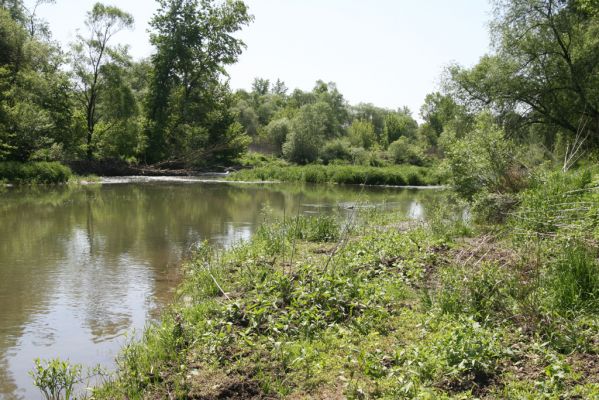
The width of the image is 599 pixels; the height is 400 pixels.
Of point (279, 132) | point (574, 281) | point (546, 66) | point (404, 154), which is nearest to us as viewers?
point (574, 281)

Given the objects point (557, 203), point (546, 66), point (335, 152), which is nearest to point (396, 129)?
point (335, 152)

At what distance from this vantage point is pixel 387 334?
239 inches

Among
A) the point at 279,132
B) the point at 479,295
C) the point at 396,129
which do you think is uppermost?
the point at 396,129

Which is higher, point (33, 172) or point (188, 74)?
point (188, 74)

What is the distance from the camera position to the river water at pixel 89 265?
270 inches

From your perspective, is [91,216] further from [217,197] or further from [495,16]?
[495,16]

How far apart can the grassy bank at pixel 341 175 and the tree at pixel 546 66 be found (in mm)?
18987

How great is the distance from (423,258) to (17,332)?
6628 mm

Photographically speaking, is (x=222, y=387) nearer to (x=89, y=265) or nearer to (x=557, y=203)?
(x=89, y=265)

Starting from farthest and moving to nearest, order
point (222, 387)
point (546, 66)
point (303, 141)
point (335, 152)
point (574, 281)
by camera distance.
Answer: point (335, 152) < point (303, 141) < point (546, 66) < point (574, 281) < point (222, 387)

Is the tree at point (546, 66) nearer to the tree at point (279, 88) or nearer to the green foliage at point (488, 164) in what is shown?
the green foliage at point (488, 164)

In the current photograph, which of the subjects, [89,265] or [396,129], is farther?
[396,129]

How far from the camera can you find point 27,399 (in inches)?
210

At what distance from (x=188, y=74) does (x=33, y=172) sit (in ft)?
67.9
